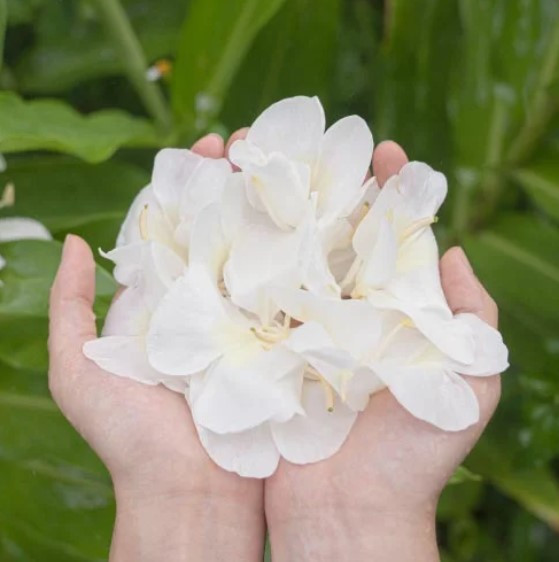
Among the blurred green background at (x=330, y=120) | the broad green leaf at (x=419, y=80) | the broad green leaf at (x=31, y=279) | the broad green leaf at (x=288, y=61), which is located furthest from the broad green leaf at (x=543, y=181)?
the broad green leaf at (x=31, y=279)

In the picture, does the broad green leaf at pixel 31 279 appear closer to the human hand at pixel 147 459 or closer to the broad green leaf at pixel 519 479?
the human hand at pixel 147 459

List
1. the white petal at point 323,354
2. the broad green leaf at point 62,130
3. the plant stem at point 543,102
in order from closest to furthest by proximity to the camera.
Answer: the white petal at point 323,354
the broad green leaf at point 62,130
the plant stem at point 543,102

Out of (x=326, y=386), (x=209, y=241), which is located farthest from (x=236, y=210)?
(x=326, y=386)

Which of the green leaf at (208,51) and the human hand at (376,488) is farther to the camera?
the green leaf at (208,51)

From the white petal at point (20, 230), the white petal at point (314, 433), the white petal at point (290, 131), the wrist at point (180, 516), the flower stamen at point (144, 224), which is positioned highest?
the white petal at point (290, 131)

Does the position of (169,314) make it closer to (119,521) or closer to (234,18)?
(119,521)

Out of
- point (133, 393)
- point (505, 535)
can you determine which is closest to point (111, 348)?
point (133, 393)
